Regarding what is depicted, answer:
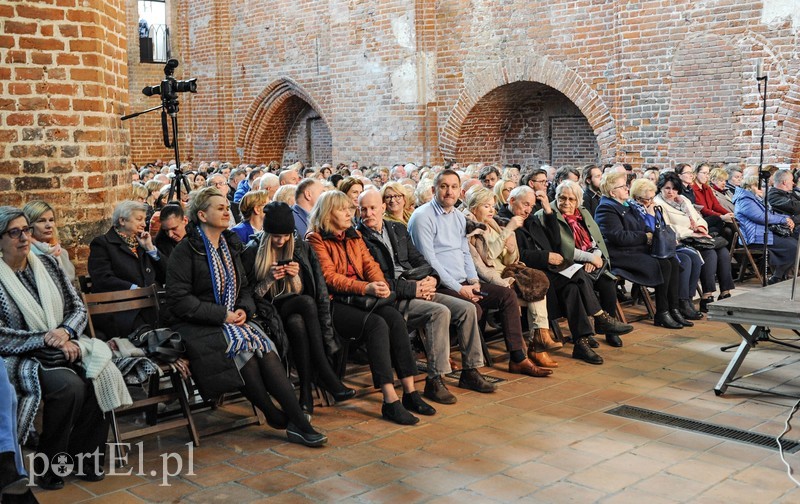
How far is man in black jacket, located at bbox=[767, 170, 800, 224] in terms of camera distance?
9.38 m

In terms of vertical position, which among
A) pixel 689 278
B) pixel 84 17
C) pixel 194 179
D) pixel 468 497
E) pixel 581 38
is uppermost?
pixel 581 38

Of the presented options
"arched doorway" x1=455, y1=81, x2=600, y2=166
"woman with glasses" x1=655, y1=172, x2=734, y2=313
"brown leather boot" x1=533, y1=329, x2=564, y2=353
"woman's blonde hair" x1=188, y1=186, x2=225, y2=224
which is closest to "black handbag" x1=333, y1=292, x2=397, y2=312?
"woman's blonde hair" x1=188, y1=186, x2=225, y2=224

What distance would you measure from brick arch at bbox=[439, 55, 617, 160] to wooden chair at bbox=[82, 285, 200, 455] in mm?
9966

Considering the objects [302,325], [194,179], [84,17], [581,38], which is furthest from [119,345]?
[581,38]

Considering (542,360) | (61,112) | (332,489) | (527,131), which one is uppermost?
(527,131)

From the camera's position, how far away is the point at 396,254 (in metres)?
5.81

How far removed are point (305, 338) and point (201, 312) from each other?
0.71 m

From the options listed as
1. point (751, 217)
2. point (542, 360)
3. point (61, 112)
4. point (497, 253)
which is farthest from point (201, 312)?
point (751, 217)

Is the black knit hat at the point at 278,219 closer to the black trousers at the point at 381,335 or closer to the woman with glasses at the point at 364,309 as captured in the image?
the woman with glasses at the point at 364,309

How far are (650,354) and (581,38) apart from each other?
325 inches

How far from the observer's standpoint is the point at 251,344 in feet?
15.3

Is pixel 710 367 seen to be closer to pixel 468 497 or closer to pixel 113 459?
pixel 468 497

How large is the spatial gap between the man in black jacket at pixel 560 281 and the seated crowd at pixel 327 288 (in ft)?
0.04

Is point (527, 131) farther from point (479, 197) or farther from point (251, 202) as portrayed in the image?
point (251, 202)
